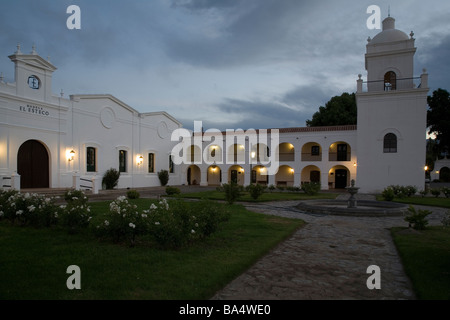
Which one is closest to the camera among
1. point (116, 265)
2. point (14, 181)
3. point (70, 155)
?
point (116, 265)

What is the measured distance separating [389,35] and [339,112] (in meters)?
13.7

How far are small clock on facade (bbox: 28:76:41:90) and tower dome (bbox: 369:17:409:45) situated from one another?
24.3 m

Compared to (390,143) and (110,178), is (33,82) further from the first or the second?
(390,143)

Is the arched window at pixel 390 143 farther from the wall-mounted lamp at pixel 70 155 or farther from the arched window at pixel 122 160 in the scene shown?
the wall-mounted lamp at pixel 70 155

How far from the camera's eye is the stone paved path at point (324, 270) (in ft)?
14.0

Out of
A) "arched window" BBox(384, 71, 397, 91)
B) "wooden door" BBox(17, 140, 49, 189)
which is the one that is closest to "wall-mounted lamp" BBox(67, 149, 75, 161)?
"wooden door" BBox(17, 140, 49, 189)

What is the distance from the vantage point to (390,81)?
24297mm

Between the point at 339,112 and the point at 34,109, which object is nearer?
the point at 34,109

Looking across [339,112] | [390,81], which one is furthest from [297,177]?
[339,112]

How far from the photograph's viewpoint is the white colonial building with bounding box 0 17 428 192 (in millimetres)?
17844

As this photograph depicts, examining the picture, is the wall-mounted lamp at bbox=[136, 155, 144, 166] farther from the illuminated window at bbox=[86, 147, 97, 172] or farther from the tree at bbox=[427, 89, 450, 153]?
the tree at bbox=[427, 89, 450, 153]

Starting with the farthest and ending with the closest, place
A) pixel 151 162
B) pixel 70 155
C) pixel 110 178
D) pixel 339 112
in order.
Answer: pixel 339 112, pixel 151 162, pixel 110 178, pixel 70 155
